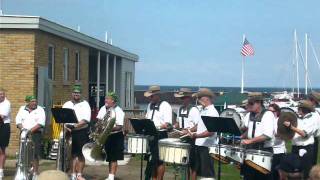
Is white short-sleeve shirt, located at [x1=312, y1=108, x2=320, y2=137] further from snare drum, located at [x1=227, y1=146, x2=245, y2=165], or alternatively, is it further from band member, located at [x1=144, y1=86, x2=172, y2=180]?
band member, located at [x1=144, y1=86, x2=172, y2=180]

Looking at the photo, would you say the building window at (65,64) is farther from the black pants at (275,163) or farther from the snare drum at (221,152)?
the black pants at (275,163)

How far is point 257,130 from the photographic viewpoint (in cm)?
1016

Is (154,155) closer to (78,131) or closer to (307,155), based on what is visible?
(78,131)

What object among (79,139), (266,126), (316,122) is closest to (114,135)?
(79,139)

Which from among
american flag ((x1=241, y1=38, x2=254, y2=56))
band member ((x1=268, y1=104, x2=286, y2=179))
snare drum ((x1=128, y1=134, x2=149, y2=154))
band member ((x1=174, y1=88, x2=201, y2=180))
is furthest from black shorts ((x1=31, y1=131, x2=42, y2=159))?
american flag ((x1=241, y1=38, x2=254, y2=56))

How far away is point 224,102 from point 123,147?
18.8 meters

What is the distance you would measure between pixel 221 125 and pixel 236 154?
52 centimetres

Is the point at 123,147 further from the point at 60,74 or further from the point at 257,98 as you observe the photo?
the point at 60,74

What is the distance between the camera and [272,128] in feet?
33.0

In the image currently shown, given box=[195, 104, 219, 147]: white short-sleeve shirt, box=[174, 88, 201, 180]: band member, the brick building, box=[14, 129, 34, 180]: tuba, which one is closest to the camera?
box=[195, 104, 219, 147]: white short-sleeve shirt

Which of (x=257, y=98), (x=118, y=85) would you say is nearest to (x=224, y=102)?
(x=118, y=85)

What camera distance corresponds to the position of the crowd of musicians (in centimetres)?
1009

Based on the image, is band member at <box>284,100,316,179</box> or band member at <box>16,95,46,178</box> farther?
band member at <box>16,95,46,178</box>

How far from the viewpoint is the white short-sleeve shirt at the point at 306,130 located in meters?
10.5
